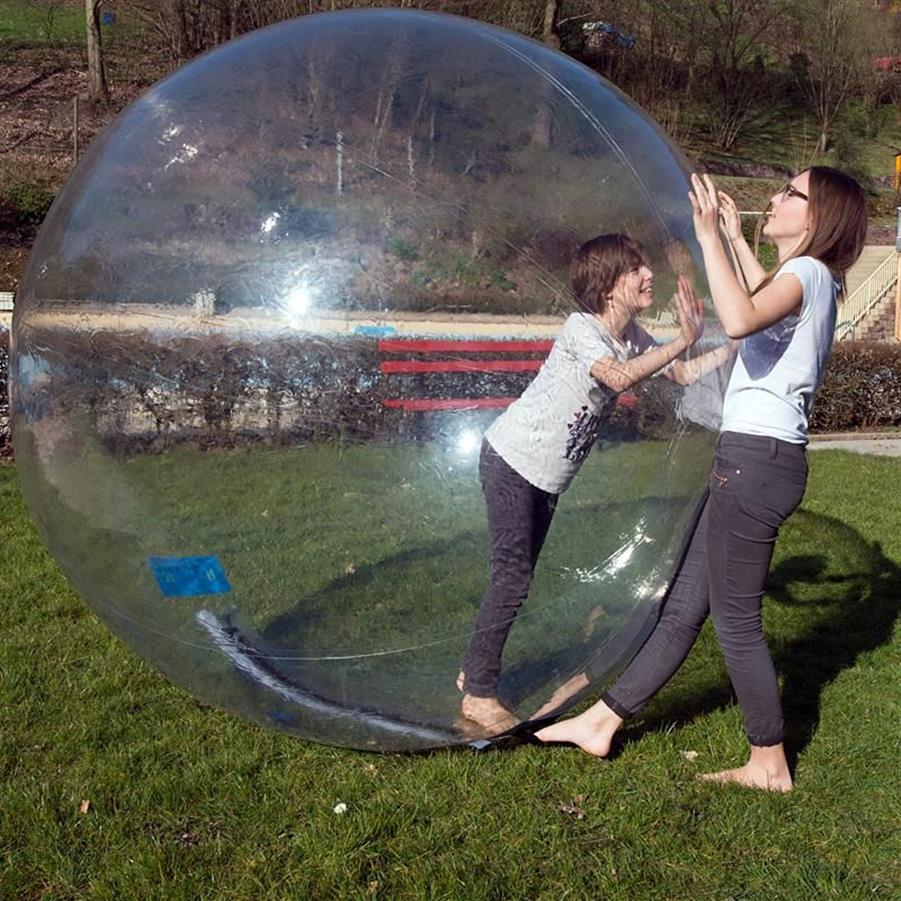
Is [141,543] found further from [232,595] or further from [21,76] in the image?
[21,76]

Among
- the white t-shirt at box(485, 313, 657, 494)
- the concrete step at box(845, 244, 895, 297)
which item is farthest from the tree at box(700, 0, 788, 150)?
the white t-shirt at box(485, 313, 657, 494)

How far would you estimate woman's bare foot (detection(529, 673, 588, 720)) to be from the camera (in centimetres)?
342

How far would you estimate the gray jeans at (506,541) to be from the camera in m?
2.97

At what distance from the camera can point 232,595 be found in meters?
3.05

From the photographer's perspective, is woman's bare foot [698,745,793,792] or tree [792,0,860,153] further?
tree [792,0,860,153]

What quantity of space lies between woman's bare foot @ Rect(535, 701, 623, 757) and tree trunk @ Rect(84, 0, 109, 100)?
83.0 feet

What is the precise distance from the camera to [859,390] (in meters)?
14.0

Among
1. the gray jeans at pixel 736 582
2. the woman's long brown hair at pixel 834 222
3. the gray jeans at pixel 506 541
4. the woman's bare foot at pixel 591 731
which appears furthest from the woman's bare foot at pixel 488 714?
the woman's long brown hair at pixel 834 222

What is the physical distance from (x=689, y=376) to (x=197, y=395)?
52.4 inches

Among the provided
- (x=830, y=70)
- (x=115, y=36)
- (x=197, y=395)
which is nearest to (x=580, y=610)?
(x=197, y=395)

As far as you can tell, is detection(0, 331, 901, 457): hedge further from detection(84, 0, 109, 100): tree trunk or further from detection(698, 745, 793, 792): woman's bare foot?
detection(84, 0, 109, 100): tree trunk

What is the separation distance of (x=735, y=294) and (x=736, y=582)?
89 cm

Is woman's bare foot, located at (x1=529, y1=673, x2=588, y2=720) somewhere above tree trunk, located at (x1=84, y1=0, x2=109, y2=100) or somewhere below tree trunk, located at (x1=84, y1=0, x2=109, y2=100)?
above

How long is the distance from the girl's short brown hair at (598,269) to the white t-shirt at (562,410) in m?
0.05
